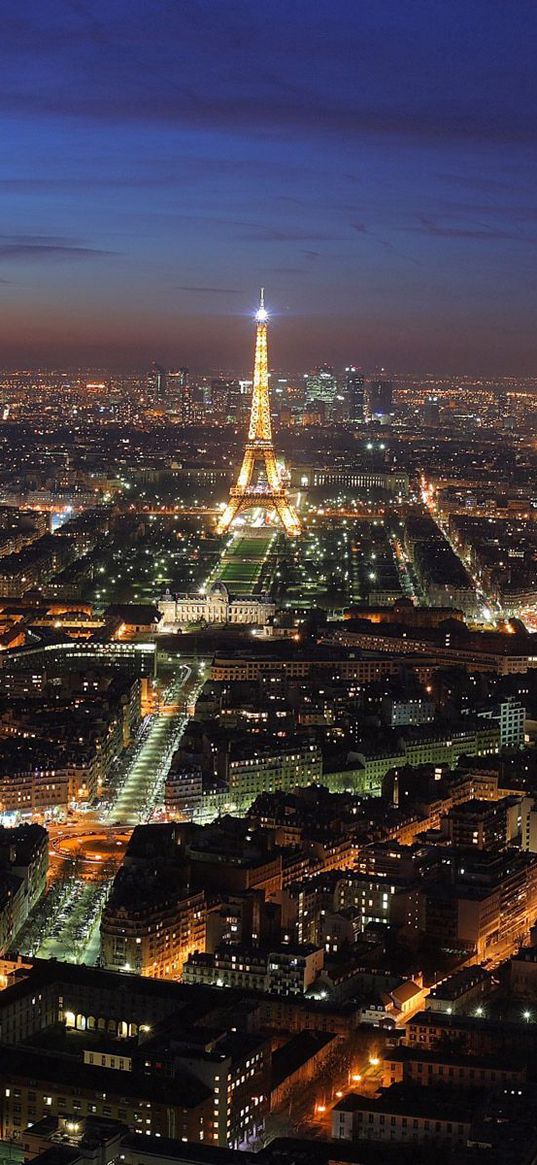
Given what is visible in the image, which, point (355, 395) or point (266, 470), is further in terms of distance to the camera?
point (355, 395)

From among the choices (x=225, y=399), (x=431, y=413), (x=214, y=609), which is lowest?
(x=214, y=609)

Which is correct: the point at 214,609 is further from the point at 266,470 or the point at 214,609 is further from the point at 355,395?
the point at 355,395

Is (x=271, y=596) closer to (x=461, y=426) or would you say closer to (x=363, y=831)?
(x=363, y=831)

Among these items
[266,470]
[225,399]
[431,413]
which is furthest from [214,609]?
[431,413]

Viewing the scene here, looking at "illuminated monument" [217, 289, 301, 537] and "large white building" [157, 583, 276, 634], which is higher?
"illuminated monument" [217, 289, 301, 537]

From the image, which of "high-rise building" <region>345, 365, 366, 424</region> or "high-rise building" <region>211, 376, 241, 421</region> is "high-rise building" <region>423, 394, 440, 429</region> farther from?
"high-rise building" <region>211, 376, 241, 421</region>

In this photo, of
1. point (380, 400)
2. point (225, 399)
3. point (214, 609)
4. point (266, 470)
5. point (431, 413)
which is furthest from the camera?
point (380, 400)

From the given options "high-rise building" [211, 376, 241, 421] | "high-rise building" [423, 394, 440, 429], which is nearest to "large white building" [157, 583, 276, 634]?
"high-rise building" [211, 376, 241, 421]
